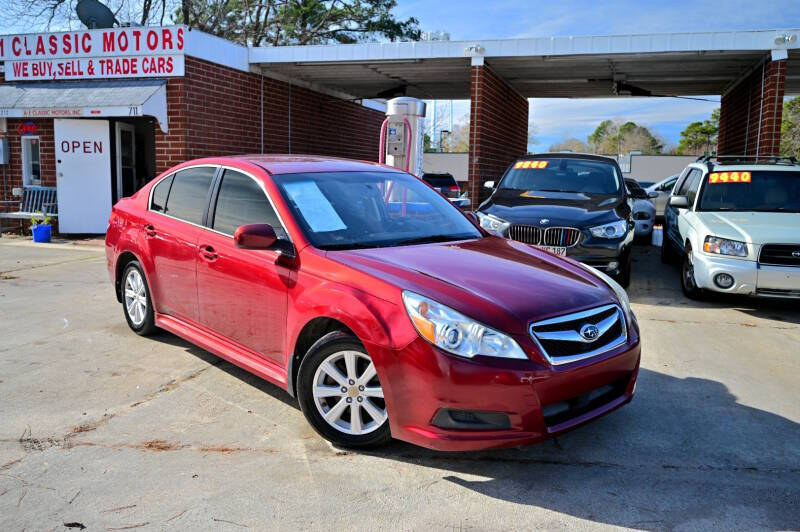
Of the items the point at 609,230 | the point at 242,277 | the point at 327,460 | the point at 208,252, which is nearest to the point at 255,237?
the point at 242,277

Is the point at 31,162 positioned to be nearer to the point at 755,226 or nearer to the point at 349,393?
the point at 349,393

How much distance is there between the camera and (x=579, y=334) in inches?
135

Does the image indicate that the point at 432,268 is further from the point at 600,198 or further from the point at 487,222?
the point at 600,198

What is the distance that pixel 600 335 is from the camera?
11.6 ft

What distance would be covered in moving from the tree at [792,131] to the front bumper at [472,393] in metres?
40.4

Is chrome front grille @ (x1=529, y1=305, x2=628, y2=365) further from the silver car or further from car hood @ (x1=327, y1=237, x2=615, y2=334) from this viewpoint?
the silver car

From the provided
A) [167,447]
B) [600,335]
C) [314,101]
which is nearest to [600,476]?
[600,335]

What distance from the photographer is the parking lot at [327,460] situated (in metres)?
3.05

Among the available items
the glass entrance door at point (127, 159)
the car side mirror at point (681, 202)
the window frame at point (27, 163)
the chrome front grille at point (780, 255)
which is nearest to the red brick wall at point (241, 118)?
the glass entrance door at point (127, 159)

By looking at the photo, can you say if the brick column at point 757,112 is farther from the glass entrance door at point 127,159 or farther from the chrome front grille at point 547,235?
the glass entrance door at point 127,159

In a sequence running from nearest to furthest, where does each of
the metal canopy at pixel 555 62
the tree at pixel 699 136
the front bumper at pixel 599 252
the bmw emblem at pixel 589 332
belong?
the bmw emblem at pixel 589 332 < the front bumper at pixel 599 252 < the metal canopy at pixel 555 62 < the tree at pixel 699 136

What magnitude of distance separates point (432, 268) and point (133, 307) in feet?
11.3

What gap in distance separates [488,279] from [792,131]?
4253 cm

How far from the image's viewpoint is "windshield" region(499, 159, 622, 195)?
9000 millimetres
